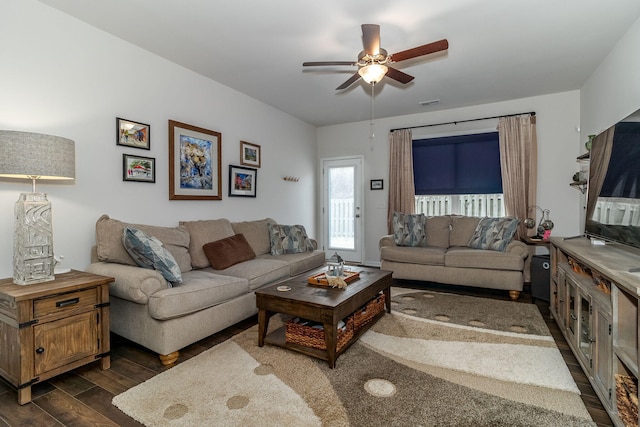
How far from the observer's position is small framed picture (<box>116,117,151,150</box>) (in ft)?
9.86

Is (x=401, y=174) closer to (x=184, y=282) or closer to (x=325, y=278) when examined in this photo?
(x=325, y=278)

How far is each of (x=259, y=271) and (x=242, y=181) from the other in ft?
5.69

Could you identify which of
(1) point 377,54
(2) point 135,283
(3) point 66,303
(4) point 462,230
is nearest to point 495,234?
(4) point 462,230

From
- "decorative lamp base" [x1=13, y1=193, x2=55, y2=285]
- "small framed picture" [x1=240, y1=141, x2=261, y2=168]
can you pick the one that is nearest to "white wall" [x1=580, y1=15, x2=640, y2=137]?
"small framed picture" [x1=240, y1=141, x2=261, y2=168]

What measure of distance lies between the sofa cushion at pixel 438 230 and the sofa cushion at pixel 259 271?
2.36 metres

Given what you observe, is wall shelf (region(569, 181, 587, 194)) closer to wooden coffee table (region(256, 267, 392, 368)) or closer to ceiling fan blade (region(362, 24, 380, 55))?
wooden coffee table (region(256, 267, 392, 368))

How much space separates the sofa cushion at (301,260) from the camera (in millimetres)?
3725

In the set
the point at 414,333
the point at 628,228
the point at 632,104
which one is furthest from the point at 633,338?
the point at 632,104

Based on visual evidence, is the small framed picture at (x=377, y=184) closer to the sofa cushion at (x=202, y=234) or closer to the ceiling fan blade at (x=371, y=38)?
the sofa cushion at (x=202, y=234)

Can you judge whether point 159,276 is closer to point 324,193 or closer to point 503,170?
point 324,193

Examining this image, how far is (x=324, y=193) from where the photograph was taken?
634cm

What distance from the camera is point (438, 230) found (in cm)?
479

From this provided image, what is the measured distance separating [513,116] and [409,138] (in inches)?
60.2

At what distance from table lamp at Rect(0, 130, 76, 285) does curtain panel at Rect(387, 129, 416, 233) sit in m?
4.55
